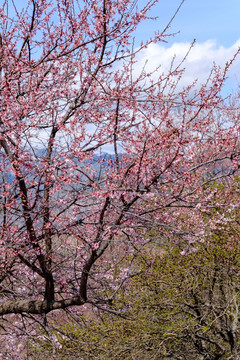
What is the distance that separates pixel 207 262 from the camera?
26.9 ft

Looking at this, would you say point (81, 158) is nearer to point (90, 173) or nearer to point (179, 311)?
point (90, 173)

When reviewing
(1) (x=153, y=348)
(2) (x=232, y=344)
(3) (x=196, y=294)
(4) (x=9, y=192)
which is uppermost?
(4) (x=9, y=192)

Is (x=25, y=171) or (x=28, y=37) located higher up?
(x=28, y=37)

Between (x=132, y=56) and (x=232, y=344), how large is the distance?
19.0 ft

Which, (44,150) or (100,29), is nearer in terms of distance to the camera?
(44,150)

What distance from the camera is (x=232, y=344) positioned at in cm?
754

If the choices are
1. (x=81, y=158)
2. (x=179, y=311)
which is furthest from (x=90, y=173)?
(x=179, y=311)

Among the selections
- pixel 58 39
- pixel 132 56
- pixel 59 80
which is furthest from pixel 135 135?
pixel 58 39

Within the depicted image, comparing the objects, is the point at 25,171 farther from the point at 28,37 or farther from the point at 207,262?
the point at 207,262

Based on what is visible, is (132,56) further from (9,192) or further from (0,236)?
(0,236)

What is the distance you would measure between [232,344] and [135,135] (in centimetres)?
467

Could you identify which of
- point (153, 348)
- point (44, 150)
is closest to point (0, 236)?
point (44, 150)

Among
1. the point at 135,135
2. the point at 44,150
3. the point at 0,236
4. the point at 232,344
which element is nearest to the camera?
the point at 0,236

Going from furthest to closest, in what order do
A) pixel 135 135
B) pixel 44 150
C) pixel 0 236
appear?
pixel 135 135, pixel 44 150, pixel 0 236
